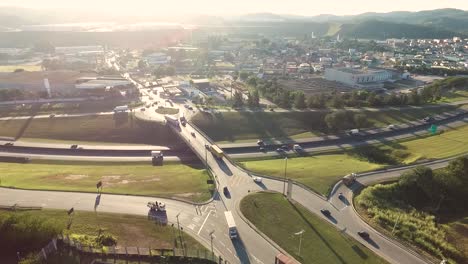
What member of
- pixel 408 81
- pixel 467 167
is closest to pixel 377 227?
pixel 467 167

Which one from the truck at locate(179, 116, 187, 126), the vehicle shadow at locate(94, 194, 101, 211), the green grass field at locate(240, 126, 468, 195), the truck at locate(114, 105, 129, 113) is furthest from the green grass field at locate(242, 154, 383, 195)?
the truck at locate(114, 105, 129, 113)

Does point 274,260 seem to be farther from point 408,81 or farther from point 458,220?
point 408,81

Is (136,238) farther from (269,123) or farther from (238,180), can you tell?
(269,123)

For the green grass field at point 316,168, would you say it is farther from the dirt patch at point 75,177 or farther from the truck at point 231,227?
the dirt patch at point 75,177

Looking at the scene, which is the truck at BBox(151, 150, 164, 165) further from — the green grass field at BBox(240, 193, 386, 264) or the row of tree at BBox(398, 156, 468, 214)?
the row of tree at BBox(398, 156, 468, 214)

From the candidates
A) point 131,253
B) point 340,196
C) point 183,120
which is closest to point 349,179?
point 340,196

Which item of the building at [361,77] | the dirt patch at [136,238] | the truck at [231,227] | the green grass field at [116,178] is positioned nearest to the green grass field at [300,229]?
the truck at [231,227]
